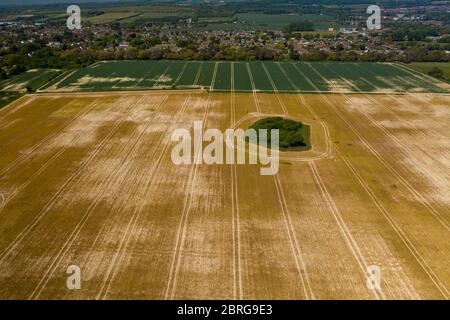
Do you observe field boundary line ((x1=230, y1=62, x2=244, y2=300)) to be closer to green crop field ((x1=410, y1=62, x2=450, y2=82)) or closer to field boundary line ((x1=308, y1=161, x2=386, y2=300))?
field boundary line ((x1=308, y1=161, x2=386, y2=300))

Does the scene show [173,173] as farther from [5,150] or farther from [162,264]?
[5,150]

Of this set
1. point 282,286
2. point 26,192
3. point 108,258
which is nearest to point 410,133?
point 282,286

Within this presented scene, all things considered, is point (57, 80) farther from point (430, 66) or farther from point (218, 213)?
point (430, 66)

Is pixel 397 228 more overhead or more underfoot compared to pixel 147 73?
more underfoot

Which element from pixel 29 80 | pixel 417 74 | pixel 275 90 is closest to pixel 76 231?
pixel 275 90

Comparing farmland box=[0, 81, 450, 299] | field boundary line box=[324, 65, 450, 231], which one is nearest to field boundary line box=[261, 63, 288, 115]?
farmland box=[0, 81, 450, 299]
